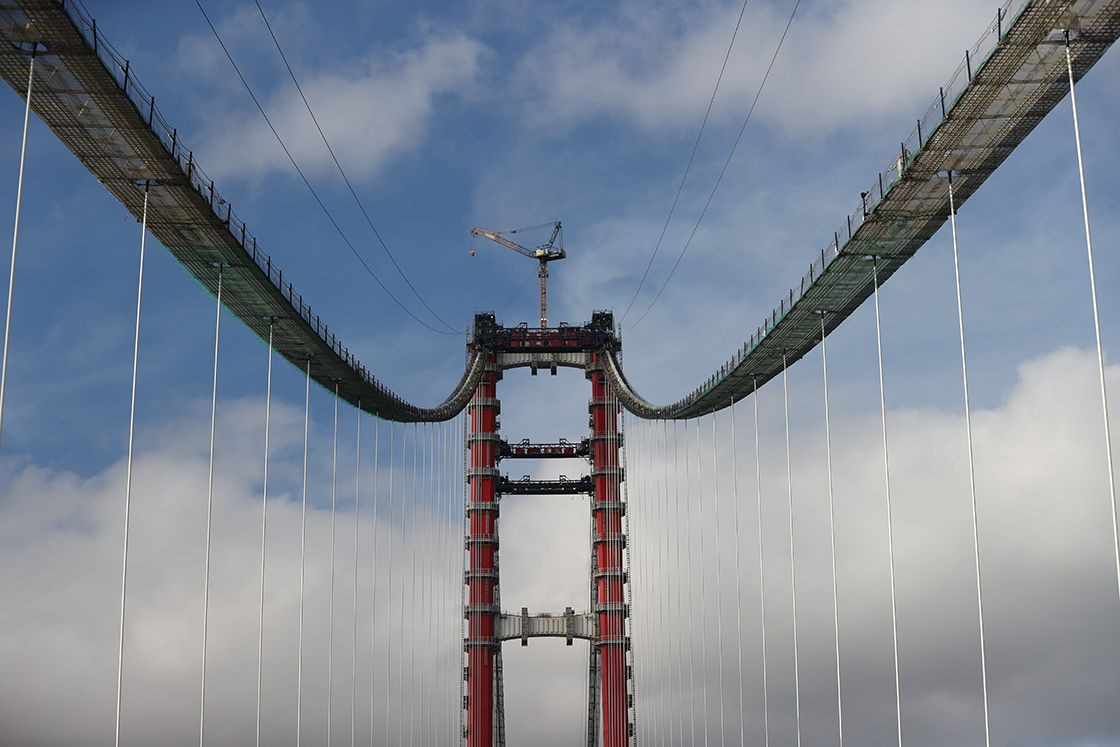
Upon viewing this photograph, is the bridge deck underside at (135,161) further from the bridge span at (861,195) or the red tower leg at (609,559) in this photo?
the red tower leg at (609,559)

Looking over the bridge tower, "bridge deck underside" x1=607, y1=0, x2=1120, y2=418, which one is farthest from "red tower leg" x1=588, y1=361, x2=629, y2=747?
"bridge deck underside" x1=607, y1=0, x2=1120, y2=418

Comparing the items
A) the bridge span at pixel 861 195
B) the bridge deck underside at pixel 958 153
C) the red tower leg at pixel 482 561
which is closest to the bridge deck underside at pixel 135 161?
the bridge span at pixel 861 195

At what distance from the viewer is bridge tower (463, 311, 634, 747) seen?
4675 inches

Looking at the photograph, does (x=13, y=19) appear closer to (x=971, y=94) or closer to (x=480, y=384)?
(x=971, y=94)

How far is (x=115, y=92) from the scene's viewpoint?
45.8 meters

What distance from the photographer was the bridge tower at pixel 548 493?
390ft

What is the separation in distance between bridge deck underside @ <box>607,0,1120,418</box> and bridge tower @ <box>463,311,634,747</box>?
150 feet

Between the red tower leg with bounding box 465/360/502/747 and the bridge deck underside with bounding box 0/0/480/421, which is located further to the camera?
the red tower leg with bounding box 465/360/502/747

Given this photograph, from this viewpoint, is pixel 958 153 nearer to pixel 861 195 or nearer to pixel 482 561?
pixel 861 195

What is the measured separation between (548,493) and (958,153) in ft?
259

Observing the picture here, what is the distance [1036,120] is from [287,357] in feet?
130

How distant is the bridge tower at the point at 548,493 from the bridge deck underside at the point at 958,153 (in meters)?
45.7

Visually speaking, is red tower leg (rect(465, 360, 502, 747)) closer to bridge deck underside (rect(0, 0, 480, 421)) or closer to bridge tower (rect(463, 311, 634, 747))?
bridge tower (rect(463, 311, 634, 747))

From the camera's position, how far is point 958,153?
5169cm
